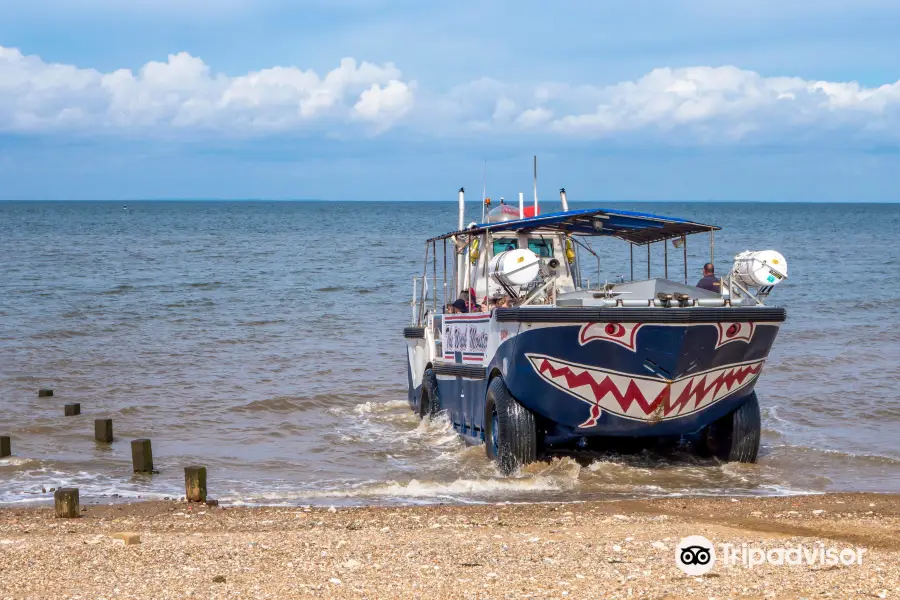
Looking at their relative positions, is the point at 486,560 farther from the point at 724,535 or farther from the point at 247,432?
the point at 247,432

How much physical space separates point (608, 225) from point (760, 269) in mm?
1802

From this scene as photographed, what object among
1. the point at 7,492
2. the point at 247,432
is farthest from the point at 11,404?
the point at 7,492

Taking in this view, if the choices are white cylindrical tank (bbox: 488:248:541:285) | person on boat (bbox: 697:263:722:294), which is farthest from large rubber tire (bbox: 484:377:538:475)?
person on boat (bbox: 697:263:722:294)

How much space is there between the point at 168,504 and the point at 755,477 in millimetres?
5941

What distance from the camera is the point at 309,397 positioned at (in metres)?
18.6

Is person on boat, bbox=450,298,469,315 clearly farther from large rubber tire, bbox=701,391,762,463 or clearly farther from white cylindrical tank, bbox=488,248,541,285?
large rubber tire, bbox=701,391,762,463

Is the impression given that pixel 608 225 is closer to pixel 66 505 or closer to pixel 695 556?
pixel 695 556

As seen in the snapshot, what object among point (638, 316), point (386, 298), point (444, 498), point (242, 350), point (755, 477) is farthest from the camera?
point (386, 298)

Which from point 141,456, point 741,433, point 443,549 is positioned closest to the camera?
point 443,549

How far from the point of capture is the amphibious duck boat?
10.6 m

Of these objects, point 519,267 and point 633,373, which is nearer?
point 633,373

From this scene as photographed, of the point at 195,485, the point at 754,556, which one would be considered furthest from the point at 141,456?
the point at 754,556

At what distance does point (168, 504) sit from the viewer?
10.8 metres

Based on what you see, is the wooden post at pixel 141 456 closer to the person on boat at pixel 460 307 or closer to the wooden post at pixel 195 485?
the wooden post at pixel 195 485
